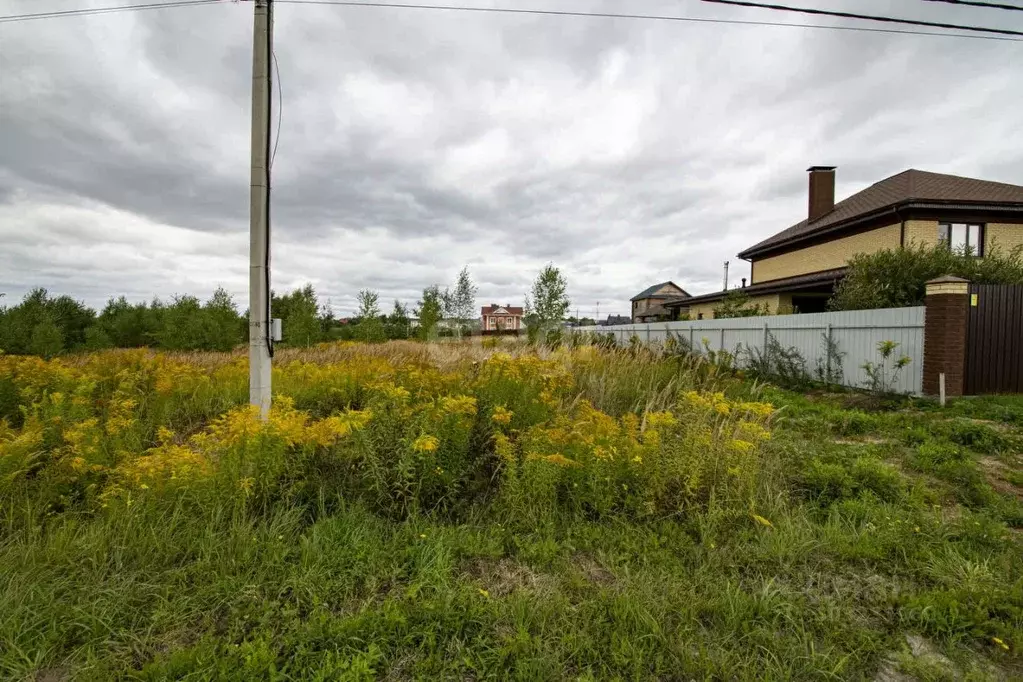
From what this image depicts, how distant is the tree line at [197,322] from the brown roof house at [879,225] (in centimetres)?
1239

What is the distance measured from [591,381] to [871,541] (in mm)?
2887

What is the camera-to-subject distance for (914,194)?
52.8 feet

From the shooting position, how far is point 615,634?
1.86 meters

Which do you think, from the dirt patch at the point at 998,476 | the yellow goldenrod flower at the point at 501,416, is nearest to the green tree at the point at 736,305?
the dirt patch at the point at 998,476

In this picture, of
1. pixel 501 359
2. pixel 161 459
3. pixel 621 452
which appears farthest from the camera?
pixel 501 359

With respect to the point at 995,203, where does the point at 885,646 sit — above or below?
below

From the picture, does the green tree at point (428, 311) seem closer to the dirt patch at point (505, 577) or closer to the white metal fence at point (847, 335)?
the white metal fence at point (847, 335)

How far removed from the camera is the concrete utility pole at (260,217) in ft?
11.6

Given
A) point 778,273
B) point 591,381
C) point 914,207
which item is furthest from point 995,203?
point 591,381

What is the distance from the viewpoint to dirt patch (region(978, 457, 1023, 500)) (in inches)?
142

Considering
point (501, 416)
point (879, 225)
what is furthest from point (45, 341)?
point (879, 225)

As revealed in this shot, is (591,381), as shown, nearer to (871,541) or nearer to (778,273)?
(871,541)

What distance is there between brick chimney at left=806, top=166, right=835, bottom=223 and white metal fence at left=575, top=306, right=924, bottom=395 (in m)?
13.4

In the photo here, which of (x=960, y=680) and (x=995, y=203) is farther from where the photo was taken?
(x=995, y=203)
